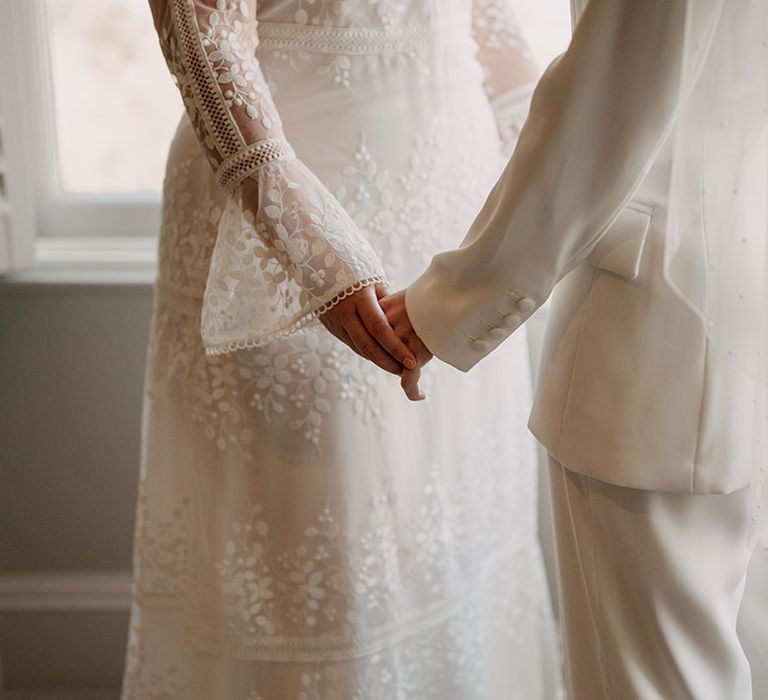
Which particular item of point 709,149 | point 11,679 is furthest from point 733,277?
point 11,679

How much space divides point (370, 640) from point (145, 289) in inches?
32.0

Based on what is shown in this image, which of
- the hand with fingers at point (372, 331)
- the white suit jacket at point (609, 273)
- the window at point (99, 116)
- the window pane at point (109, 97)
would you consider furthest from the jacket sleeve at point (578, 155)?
the window pane at point (109, 97)

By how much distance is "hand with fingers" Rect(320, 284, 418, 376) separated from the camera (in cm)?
98

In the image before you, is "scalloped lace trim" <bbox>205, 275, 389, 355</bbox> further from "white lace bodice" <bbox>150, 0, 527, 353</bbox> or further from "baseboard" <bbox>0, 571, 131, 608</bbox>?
"baseboard" <bbox>0, 571, 131, 608</bbox>

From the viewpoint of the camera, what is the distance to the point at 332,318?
1029 mm

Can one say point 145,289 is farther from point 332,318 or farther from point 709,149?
point 709,149

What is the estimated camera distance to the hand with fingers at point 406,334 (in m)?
0.97

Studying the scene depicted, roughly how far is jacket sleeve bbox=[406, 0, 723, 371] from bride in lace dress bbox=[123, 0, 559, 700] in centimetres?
20

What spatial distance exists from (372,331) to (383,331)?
0.06 ft

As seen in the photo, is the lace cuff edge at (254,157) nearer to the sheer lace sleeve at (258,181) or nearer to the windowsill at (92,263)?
the sheer lace sleeve at (258,181)

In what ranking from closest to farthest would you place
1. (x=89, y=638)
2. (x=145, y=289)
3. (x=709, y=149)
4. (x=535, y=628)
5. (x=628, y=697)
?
(x=709, y=149) → (x=628, y=697) → (x=535, y=628) → (x=145, y=289) → (x=89, y=638)

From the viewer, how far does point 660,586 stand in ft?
2.83

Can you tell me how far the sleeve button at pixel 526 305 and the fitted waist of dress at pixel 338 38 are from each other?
42 centimetres

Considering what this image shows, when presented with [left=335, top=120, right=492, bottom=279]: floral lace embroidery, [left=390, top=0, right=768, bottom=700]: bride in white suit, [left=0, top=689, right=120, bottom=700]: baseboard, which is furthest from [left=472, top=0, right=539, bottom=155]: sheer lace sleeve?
[left=0, top=689, right=120, bottom=700]: baseboard
